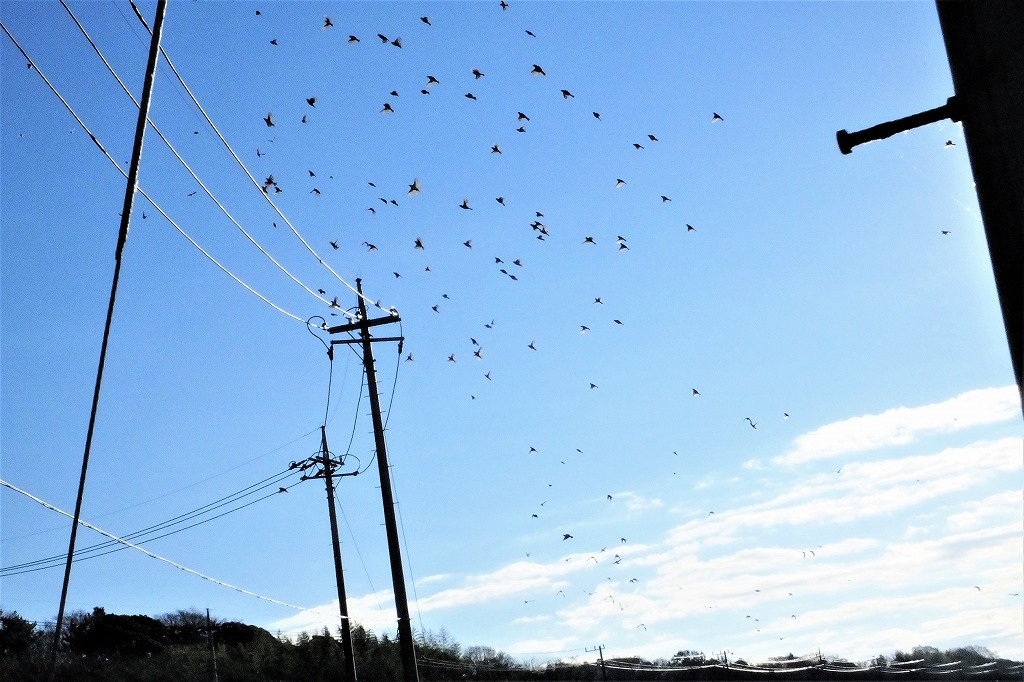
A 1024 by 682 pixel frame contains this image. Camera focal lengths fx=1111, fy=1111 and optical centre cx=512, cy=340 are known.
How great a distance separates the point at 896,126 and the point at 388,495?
62.1 feet

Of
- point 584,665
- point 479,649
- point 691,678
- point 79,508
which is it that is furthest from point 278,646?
point 79,508

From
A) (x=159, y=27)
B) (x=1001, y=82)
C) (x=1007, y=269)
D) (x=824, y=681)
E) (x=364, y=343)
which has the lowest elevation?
(x=824, y=681)

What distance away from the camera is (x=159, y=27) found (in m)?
6.62

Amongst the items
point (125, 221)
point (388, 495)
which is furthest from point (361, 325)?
point (125, 221)

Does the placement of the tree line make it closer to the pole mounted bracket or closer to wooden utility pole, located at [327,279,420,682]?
wooden utility pole, located at [327,279,420,682]

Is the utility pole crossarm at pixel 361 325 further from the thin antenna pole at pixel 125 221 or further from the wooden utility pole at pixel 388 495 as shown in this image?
the thin antenna pole at pixel 125 221

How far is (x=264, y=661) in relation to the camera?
40.6m

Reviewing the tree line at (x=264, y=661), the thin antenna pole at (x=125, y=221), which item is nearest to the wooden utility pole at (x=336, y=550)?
A: the tree line at (x=264, y=661)

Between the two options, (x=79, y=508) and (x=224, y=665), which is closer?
(x=79, y=508)

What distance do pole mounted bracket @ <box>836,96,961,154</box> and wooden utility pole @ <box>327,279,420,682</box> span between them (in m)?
18.2

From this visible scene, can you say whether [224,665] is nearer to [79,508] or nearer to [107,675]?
[107,675]

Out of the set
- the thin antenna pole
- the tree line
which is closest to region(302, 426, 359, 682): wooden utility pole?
the tree line

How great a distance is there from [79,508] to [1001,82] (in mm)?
6066

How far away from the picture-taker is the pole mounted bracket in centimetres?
301
